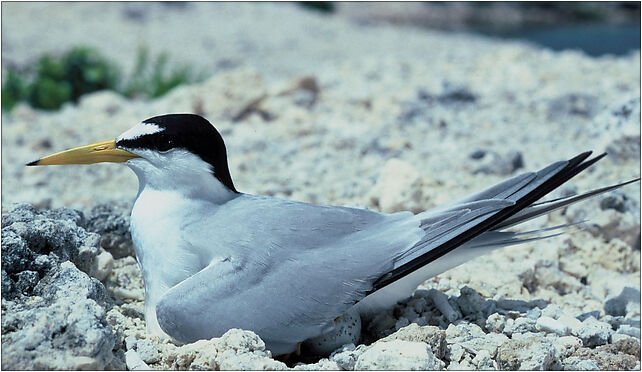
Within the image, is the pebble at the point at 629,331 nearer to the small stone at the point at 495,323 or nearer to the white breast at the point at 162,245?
the small stone at the point at 495,323

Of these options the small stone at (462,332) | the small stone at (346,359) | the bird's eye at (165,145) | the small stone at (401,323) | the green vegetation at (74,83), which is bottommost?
the green vegetation at (74,83)

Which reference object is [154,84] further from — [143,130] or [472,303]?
[472,303]

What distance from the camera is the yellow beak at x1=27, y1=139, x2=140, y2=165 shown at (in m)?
3.03

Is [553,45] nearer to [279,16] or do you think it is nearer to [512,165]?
[279,16]

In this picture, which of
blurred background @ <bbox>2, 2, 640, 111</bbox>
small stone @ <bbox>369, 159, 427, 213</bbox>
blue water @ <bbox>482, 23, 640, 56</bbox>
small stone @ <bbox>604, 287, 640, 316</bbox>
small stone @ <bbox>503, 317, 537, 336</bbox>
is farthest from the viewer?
blue water @ <bbox>482, 23, 640, 56</bbox>

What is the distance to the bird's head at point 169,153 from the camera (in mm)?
2959

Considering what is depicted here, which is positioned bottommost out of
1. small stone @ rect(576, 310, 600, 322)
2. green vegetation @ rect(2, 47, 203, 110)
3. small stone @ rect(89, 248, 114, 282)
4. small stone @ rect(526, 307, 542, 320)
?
green vegetation @ rect(2, 47, 203, 110)

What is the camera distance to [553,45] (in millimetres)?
14531

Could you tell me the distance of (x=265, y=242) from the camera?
9.32 ft

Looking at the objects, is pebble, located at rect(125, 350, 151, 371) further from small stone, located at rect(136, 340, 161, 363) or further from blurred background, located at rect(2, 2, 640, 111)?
blurred background, located at rect(2, 2, 640, 111)

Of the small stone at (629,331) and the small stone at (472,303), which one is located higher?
the small stone at (629,331)

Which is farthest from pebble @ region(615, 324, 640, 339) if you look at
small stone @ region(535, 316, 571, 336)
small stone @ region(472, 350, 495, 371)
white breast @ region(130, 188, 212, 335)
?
white breast @ region(130, 188, 212, 335)

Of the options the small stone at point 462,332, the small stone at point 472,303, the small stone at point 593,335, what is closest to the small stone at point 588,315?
the small stone at point 593,335

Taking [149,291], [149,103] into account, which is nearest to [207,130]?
[149,291]
